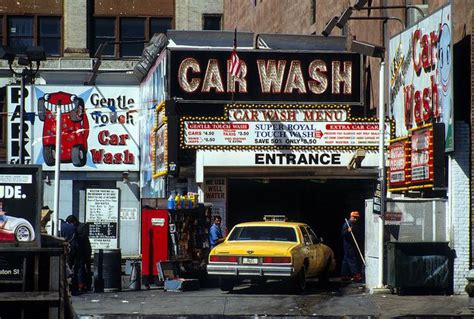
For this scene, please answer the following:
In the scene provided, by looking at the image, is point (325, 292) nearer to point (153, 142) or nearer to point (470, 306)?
point (470, 306)

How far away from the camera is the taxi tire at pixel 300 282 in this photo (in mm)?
23984

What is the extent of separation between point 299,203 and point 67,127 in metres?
10.5

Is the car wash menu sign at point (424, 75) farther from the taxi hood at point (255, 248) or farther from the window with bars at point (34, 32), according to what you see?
the window with bars at point (34, 32)

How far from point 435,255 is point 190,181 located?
11.5 m

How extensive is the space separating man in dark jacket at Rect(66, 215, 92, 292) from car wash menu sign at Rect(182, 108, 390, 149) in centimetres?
543

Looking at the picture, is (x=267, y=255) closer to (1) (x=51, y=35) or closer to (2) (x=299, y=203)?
(2) (x=299, y=203)

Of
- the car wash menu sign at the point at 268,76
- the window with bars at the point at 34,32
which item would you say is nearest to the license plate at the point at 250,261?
the car wash menu sign at the point at 268,76

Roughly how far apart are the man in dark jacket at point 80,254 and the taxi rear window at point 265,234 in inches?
139

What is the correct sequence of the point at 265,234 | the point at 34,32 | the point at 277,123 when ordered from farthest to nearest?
the point at 34,32
the point at 277,123
the point at 265,234

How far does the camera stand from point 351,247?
2691 centimetres

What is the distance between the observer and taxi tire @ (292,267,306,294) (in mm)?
23984

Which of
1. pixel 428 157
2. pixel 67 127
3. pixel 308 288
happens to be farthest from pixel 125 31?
pixel 428 157

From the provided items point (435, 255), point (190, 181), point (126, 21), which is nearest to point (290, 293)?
point (435, 255)

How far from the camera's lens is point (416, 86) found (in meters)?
25.7
